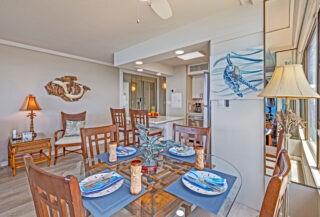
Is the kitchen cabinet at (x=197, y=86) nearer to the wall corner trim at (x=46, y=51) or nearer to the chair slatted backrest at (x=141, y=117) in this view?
the chair slatted backrest at (x=141, y=117)

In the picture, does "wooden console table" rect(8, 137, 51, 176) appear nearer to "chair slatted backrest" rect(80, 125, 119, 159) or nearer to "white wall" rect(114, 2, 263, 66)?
"chair slatted backrest" rect(80, 125, 119, 159)

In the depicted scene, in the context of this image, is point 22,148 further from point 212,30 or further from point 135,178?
point 212,30

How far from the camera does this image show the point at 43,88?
3.38m

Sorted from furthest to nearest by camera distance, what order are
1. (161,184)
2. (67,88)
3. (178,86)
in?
(178,86), (67,88), (161,184)

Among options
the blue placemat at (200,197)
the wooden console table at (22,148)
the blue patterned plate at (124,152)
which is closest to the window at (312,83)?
the blue placemat at (200,197)

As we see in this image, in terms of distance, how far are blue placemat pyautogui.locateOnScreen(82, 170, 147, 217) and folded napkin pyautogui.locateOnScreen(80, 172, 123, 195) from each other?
5cm

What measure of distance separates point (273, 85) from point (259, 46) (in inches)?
28.0

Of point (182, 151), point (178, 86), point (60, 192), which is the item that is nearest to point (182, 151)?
point (182, 151)

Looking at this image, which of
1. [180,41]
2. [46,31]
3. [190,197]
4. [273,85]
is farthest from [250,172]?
[46,31]

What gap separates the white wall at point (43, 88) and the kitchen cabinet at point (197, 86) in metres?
2.75

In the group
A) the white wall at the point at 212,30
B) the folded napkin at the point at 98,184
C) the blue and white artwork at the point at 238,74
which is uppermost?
the white wall at the point at 212,30

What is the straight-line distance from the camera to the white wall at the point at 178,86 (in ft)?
16.5

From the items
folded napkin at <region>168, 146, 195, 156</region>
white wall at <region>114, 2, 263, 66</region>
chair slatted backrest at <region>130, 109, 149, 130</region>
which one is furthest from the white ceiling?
folded napkin at <region>168, 146, 195, 156</region>

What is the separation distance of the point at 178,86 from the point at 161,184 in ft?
14.3
